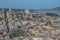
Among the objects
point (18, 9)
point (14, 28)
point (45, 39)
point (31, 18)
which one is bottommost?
point (45, 39)

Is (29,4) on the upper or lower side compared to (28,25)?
upper

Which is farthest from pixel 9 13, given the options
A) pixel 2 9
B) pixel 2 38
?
pixel 2 38

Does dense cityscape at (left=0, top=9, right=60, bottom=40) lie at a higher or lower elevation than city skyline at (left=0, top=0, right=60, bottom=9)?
lower

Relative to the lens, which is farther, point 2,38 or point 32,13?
point 32,13

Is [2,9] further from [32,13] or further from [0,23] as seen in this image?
[32,13]
